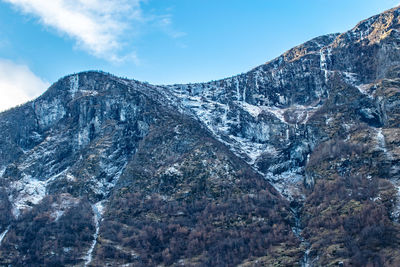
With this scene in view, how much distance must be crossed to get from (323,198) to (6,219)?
157m

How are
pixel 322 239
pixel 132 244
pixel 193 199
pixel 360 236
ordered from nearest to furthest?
1. pixel 360 236
2. pixel 322 239
3. pixel 132 244
4. pixel 193 199

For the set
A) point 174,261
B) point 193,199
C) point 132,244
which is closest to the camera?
point 174,261

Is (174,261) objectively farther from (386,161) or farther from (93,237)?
(386,161)

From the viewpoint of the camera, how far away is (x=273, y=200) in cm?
19400

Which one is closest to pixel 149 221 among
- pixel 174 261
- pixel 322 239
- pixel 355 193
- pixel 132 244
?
pixel 132 244

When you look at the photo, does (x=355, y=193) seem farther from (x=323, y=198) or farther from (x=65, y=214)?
(x=65, y=214)

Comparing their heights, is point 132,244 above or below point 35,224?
below

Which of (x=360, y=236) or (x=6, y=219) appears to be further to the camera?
(x=6, y=219)

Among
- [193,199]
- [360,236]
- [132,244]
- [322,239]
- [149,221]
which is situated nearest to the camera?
[360,236]

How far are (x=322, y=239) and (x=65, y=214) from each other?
126555mm

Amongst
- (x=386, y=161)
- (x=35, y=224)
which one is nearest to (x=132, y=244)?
(x=35, y=224)

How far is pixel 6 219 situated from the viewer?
641 ft

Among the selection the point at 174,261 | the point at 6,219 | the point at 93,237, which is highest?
the point at 6,219

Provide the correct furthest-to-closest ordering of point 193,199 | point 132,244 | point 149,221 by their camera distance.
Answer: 1. point 193,199
2. point 149,221
3. point 132,244
